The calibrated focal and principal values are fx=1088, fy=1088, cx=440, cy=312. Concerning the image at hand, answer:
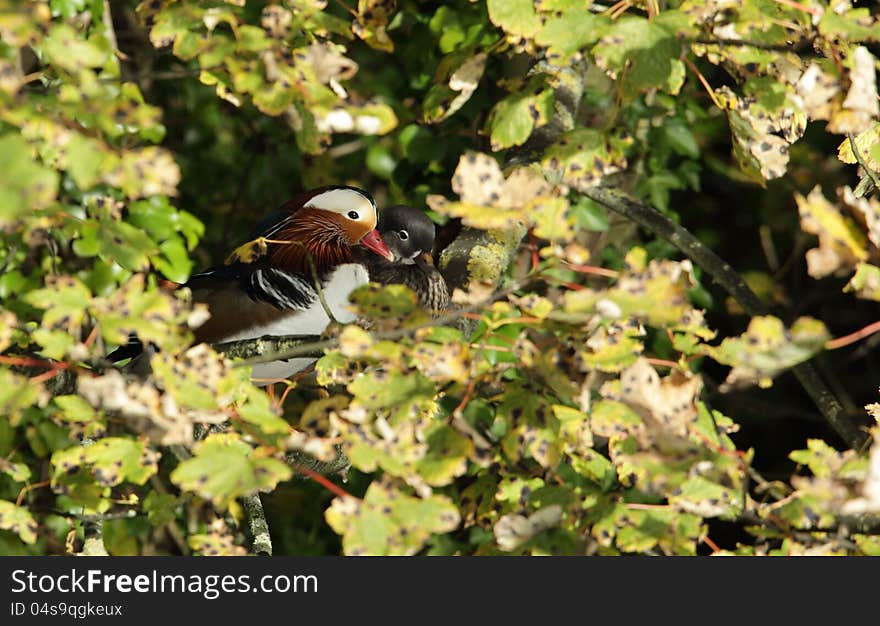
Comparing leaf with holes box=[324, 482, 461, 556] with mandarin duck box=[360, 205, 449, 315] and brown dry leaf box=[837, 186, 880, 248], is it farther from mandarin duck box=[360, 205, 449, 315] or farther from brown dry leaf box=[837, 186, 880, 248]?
mandarin duck box=[360, 205, 449, 315]

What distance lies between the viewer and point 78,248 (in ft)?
7.27

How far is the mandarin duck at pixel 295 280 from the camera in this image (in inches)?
78.2

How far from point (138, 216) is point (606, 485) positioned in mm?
1336

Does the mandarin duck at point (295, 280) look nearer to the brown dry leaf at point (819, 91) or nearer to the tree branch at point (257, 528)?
the tree branch at point (257, 528)

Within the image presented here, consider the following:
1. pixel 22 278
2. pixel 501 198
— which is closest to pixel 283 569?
pixel 501 198

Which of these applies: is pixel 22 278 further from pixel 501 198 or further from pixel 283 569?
pixel 501 198

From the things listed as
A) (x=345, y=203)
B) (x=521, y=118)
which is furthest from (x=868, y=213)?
(x=345, y=203)

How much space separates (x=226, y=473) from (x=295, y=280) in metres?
0.92

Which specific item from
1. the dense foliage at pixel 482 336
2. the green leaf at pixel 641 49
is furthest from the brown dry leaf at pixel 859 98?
the green leaf at pixel 641 49

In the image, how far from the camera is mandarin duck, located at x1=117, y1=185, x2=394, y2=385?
1.99 meters

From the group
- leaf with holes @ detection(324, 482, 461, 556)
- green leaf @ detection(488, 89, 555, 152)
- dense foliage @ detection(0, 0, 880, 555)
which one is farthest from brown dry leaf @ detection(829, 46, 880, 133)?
leaf with holes @ detection(324, 482, 461, 556)

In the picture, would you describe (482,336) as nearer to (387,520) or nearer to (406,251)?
(387,520)

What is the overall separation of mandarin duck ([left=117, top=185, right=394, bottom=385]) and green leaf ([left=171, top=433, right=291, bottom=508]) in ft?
2.54

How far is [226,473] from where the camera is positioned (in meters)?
1.12
